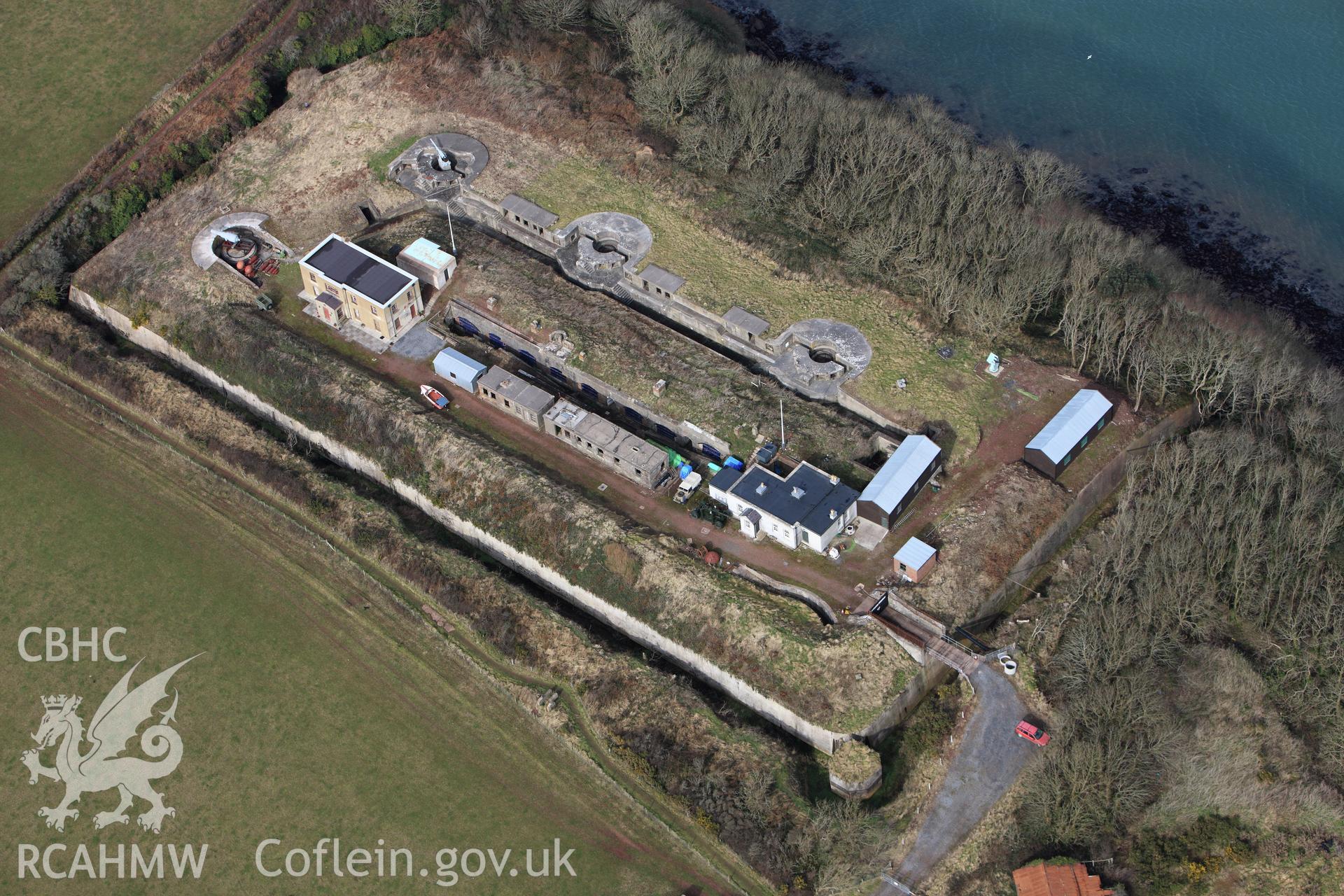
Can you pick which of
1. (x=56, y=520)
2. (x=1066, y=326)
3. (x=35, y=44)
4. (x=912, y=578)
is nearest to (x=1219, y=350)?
(x=1066, y=326)

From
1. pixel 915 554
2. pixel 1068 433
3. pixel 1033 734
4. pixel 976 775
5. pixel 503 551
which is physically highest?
pixel 1068 433

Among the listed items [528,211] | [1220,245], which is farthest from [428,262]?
[1220,245]

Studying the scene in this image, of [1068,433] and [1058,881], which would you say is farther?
[1068,433]

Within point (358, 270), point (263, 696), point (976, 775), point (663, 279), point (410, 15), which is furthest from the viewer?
point (410, 15)

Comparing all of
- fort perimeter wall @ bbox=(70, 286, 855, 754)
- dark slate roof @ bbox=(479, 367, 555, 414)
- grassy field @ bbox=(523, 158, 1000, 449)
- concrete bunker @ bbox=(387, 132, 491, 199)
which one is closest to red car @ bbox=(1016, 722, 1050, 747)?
fort perimeter wall @ bbox=(70, 286, 855, 754)

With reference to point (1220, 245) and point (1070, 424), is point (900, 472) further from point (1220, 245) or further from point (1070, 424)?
point (1220, 245)

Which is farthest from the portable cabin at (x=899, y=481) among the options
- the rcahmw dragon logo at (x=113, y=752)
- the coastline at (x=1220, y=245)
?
the rcahmw dragon logo at (x=113, y=752)

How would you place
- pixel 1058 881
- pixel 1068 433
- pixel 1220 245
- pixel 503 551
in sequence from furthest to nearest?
pixel 1220 245 < pixel 503 551 < pixel 1068 433 < pixel 1058 881
